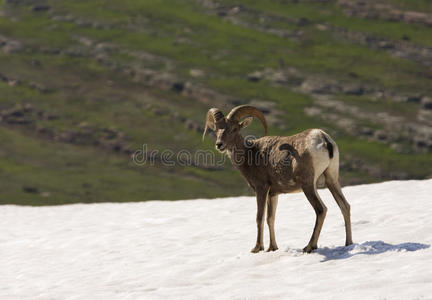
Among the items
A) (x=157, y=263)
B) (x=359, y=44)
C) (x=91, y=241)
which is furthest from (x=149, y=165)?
(x=157, y=263)

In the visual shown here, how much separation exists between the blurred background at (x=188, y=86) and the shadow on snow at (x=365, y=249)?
3875cm

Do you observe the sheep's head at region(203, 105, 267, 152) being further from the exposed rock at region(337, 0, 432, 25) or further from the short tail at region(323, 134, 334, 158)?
the exposed rock at region(337, 0, 432, 25)

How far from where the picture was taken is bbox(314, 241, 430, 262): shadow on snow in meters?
14.3

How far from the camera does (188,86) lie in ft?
228

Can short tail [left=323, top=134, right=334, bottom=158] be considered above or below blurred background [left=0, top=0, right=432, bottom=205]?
above

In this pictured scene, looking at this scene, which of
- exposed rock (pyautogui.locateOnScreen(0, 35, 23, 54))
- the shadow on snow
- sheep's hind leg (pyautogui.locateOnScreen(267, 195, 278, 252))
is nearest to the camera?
the shadow on snow

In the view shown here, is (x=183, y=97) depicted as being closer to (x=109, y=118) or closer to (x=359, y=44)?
(x=109, y=118)

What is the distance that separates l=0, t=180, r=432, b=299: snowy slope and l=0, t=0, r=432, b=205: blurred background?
30405mm

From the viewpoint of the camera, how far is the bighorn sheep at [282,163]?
14.3 m

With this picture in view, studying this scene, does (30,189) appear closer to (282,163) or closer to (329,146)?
(282,163)

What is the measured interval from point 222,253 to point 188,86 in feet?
176

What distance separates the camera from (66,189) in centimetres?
5731

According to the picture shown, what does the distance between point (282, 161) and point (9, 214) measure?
16704mm

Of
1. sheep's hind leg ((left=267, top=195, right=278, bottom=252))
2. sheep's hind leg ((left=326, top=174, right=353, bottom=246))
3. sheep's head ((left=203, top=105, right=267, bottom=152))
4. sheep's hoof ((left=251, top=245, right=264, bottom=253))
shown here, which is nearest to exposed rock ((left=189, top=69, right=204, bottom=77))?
sheep's head ((left=203, top=105, right=267, bottom=152))
